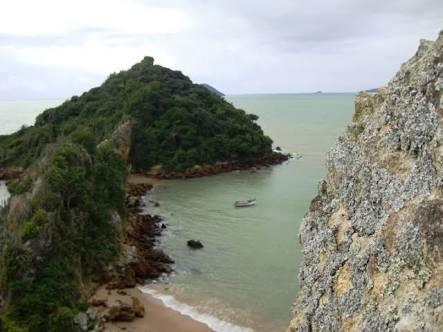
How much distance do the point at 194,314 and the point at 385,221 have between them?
15.0m

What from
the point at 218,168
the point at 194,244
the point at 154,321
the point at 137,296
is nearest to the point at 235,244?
the point at 194,244

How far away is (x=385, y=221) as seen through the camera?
8.61 m

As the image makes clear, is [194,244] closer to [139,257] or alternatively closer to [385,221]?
[139,257]

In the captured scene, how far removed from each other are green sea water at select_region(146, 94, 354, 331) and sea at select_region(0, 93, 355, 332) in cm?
5

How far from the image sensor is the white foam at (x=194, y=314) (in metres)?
20.7

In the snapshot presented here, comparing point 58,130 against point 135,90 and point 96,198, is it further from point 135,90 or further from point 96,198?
point 96,198

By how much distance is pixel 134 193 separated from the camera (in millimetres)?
47781

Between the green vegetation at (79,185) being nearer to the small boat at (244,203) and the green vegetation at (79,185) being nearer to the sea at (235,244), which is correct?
the sea at (235,244)

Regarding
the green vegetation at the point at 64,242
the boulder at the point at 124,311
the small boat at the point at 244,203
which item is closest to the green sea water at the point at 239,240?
the small boat at the point at 244,203

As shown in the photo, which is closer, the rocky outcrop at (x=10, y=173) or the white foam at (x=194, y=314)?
the white foam at (x=194, y=314)

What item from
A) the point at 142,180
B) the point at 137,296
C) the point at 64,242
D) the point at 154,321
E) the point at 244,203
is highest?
the point at 64,242

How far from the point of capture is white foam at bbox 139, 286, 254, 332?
20656 millimetres

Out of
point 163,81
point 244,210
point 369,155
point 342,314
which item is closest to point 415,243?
point 342,314

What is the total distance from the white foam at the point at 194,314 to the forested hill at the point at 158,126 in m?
33.6
